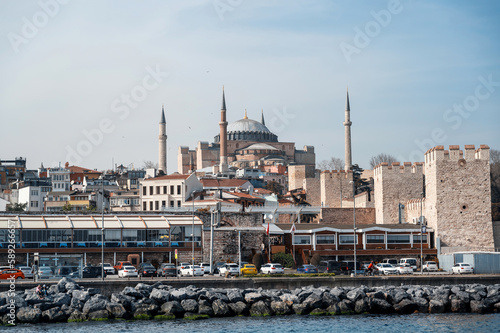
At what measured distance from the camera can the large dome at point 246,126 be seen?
465 ft

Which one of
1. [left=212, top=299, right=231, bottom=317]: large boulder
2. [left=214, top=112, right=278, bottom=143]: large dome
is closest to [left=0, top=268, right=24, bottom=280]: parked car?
[left=212, top=299, right=231, bottom=317]: large boulder

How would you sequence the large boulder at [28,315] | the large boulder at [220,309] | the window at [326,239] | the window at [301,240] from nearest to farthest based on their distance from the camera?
the large boulder at [28,315] < the large boulder at [220,309] < the window at [326,239] < the window at [301,240]

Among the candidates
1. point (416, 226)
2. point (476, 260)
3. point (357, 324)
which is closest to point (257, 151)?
point (416, 226)

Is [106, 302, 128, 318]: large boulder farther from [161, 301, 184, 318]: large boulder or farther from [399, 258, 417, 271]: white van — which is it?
[399, 258, 417, 271]: white van

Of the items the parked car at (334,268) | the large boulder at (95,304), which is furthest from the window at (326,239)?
the large boulder at (95,304)

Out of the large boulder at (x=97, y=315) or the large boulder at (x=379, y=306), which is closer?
the large boulder at (x=97, y=315)

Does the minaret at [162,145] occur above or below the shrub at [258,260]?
above

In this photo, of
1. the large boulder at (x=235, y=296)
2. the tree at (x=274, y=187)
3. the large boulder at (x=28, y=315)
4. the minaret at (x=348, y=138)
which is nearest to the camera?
the large boulder at (x=28, y=315)

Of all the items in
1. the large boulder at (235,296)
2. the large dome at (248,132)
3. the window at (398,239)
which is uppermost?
the large dome at (248,132)

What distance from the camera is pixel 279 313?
3059 cm

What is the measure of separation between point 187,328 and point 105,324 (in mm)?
2972

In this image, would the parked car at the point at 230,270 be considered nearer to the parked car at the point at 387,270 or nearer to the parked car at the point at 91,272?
the parked car at the point at 91,272

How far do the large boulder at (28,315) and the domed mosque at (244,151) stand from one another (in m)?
88.4

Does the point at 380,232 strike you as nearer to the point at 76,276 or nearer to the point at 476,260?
the point at 476,260
